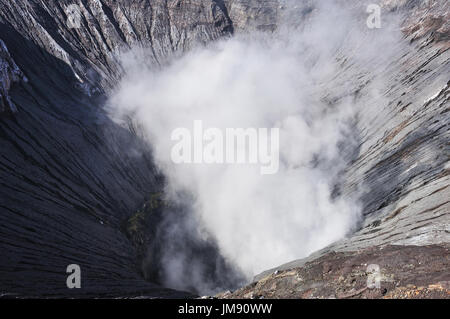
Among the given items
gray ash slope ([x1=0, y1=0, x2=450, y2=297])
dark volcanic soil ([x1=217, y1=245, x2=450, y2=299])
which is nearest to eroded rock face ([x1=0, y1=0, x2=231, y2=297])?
gray ash slope ([x1=0, y1=0, x2=450, y2=297])

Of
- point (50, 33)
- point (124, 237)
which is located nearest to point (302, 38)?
point (50, 33)

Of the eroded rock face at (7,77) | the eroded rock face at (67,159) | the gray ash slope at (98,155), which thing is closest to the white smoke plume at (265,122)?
the gray ash slope at (98,155)

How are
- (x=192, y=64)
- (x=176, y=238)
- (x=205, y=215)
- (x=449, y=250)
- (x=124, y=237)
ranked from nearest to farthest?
(x=449, y=250), (x=124, y=237), (x=176, y=238), (x=205, y=215), (x=192, y=64)

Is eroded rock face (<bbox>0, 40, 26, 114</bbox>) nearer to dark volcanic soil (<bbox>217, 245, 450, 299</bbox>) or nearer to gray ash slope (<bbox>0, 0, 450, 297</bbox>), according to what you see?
gray ash slope (<bbox>0, 0, 450, 297</bbox>)

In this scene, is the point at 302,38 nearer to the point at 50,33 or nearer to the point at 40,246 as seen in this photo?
the point at 50,33

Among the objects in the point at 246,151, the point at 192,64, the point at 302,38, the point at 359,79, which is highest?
the point at 302,38

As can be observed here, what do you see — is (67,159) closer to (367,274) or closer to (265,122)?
(367,274)
